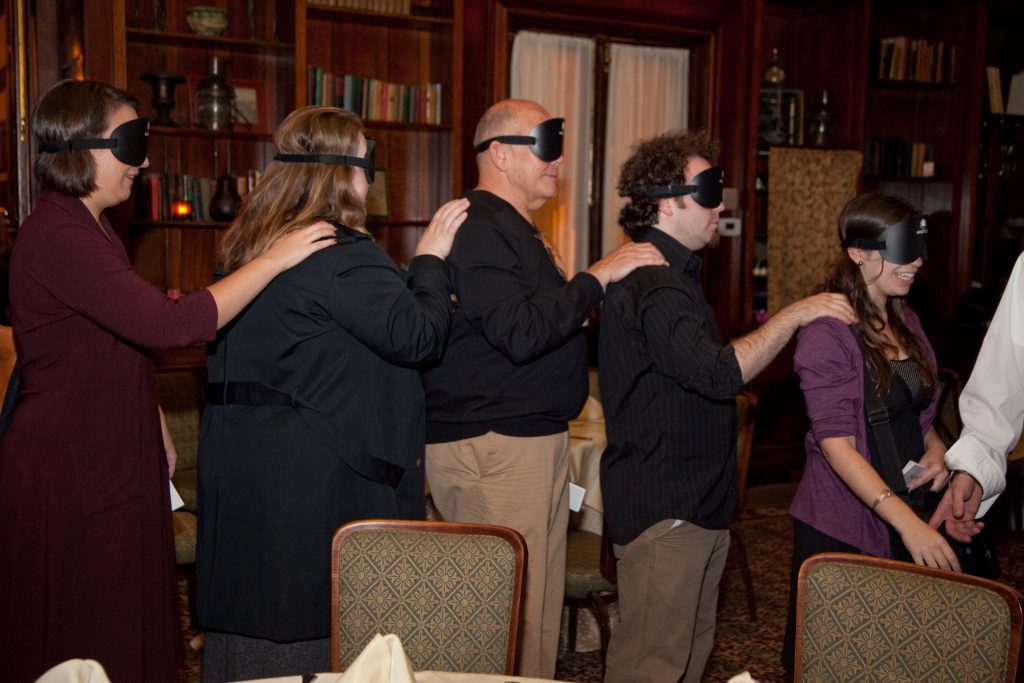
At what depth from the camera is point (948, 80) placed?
6.90 meters

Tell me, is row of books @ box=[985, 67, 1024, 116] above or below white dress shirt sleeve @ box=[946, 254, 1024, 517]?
above

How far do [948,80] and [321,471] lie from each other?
20.5 ft

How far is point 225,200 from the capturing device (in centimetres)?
513

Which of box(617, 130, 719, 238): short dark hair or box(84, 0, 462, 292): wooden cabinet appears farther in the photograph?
box(84, 0, 462, 292): wooden cabinet

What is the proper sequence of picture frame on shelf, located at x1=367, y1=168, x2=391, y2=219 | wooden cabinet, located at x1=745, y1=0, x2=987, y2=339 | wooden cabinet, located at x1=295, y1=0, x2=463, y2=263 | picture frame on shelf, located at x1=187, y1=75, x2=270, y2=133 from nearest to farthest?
picture frame on shelf, located at x1=187, y1=75, x2=270, y2=133 → wooden cabinet, located at x1=295, y1=0, x2=463, y2=263 → picture frame on shelf, located at x1=367, y1=168, x2=391, y2=219 → wooden cabinet, located at x1=745, y1=0, x2=987, y2=339

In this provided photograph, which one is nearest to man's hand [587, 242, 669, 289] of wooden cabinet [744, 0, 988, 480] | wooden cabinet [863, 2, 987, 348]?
wooden cabinet [744, 0, 988, 480]

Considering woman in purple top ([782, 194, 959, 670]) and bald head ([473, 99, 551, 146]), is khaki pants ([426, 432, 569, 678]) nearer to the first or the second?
woman in purple top ([782, 194, 959, 670])

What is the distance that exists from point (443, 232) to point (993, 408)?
4.08 feet

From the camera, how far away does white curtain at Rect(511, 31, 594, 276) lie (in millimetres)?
5988

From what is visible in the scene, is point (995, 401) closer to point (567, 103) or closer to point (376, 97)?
point (376, 97)

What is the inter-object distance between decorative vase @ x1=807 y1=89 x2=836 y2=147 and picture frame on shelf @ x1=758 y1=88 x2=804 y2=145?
0.29ft

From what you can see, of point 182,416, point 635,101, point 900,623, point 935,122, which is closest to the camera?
point 900,623

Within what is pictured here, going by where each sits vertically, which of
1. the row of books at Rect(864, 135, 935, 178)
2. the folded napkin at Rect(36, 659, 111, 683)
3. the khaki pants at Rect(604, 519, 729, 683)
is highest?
the row of books at Rect(864, 135, 935, 178)

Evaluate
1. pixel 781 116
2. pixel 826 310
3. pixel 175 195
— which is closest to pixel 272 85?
pixel 175 195
